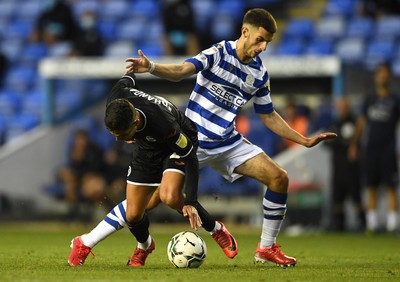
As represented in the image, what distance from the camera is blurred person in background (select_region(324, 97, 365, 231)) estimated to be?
15.5 metres

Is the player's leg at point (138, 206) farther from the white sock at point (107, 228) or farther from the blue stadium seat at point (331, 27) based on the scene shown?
the blue stadium seat at point (331, 27)

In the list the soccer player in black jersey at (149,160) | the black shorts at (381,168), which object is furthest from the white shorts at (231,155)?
the black shorts at (381,168)

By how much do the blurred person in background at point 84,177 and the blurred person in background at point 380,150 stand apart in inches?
168

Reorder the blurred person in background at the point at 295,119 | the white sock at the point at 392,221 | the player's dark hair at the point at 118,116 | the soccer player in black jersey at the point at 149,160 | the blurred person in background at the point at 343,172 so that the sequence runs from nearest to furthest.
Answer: the player's dark hair at the point at 118,116 → the soccer player in black jersey at the point at 149,160 → the white sock at the point at 392,221 → the blurred person in background at the point at 343,172 → the blurred person in background at the point at 295,119

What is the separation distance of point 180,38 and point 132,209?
10.6 meters

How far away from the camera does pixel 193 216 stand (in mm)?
7336

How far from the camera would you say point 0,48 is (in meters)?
21.2

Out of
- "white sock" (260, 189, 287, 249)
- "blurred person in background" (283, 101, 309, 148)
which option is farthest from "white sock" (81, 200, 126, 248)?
"blurred person in background" (283, 101, 309, 148)

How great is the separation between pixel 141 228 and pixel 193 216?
1.20 meters

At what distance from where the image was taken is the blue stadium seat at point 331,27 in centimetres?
1870

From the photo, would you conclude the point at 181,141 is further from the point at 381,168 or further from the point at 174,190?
the point at 381,168

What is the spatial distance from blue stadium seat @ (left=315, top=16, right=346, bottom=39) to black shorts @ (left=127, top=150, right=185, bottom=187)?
35.6 ft

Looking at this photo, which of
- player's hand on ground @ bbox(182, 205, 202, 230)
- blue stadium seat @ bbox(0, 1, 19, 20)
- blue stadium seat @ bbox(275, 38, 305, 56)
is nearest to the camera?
player's hand on ground @ bbox(182, 205, 202, 230)

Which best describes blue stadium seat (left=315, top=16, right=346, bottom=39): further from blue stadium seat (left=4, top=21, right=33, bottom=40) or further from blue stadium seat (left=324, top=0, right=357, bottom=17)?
blue stadium seat (left=4, top=21, right=33, bottom=40)
